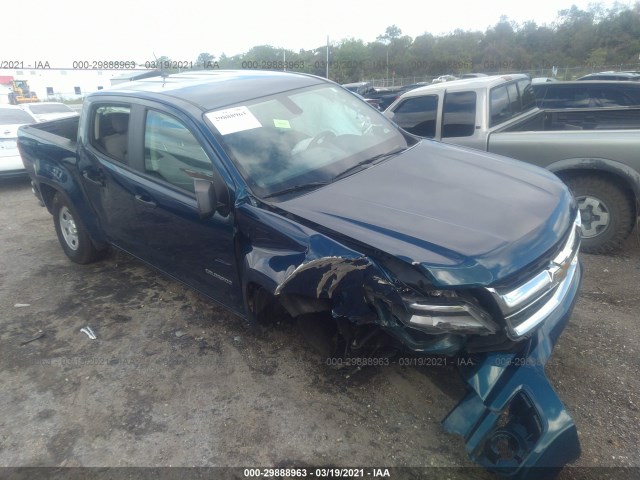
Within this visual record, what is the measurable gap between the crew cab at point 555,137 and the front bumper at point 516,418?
2.77 m

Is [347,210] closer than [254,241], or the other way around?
[347,210]

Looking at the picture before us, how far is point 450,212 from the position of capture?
2.44 metres

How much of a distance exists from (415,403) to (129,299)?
9.09ft

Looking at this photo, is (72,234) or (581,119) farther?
(581,119)

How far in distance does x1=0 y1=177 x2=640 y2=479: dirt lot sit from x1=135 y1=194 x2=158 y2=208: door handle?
1028 mm

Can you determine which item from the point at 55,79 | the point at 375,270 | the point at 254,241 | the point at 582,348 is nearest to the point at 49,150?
the point at 254,241

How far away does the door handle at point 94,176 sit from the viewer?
12.8 ft

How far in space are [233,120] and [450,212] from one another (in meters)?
1.53

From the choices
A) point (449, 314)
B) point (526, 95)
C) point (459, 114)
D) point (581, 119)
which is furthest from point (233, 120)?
point (581, 119)

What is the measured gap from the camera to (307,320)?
9.18ft

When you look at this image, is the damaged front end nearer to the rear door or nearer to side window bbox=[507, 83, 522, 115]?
the rear door

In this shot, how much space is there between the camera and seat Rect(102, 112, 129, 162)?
3645 mm

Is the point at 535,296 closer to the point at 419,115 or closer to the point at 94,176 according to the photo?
the point at 94,176

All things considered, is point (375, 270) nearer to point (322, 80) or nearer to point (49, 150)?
point (322, 80)
